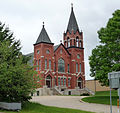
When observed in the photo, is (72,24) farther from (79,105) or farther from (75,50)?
(79,105)

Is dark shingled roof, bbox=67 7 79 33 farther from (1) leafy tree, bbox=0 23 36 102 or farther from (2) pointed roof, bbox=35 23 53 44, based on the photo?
(1) leafy tree, bbox=0 23 36 102

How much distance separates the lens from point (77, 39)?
220 ft

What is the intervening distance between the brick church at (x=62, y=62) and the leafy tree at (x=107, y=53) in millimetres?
26212

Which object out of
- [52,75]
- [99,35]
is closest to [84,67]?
[52,75]

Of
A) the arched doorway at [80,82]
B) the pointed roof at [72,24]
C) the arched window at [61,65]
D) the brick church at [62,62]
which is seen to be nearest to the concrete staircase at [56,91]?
the brick church at [62,62]

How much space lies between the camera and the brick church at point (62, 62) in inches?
2271

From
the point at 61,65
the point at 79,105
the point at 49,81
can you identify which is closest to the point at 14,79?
the point at 79,105

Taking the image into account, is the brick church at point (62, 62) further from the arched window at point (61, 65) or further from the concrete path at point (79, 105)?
the concrete path at point (79, 105)

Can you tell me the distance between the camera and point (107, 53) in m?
29.5

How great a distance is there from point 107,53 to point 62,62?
3493 cm

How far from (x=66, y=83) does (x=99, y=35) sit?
32.8 meters

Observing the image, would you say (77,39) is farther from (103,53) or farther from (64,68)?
(103,53)

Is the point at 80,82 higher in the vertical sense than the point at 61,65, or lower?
lower

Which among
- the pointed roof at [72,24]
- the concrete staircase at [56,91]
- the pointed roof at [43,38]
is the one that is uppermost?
the pointed roof at [72,24]
